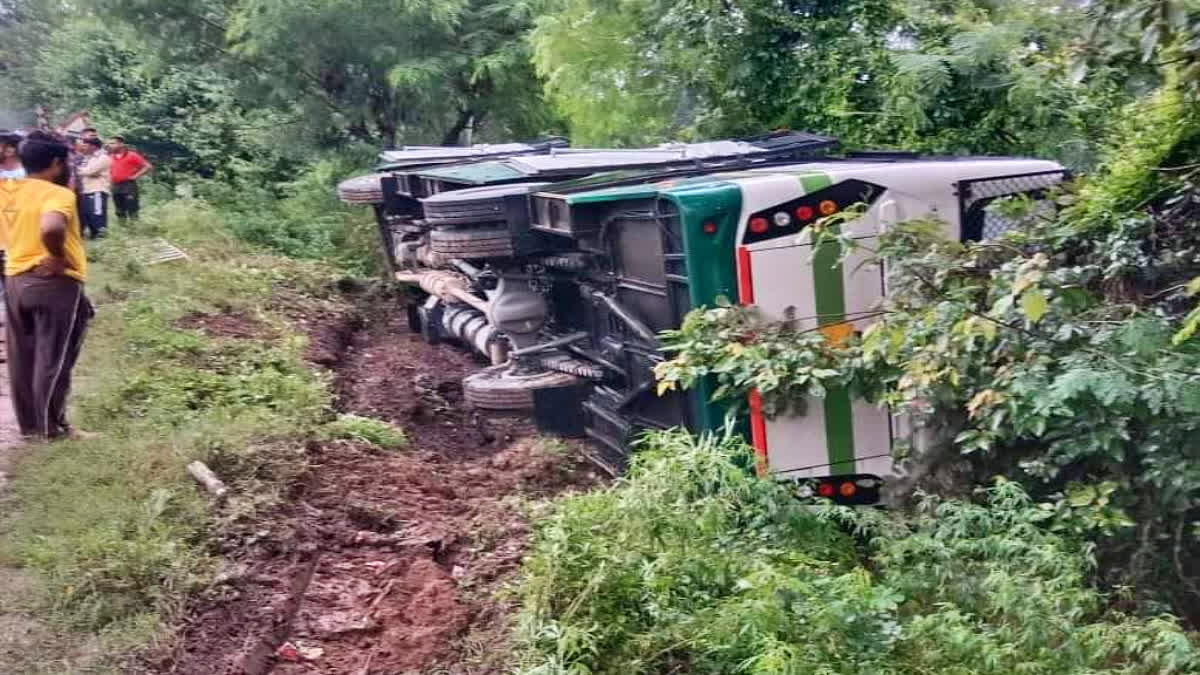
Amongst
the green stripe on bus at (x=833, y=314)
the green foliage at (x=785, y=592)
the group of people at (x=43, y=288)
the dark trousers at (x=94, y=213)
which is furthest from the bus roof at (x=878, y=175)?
the dark trousers at (x=94, y=213)

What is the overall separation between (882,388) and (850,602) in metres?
1.80

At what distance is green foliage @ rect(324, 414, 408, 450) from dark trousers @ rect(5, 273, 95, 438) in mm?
1488

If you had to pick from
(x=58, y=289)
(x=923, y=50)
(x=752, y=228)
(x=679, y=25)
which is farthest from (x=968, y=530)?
(x=679, y=25)

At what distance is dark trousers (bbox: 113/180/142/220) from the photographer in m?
15.2

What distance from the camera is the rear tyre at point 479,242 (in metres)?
6.86

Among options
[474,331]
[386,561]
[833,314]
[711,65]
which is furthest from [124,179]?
[833,314]

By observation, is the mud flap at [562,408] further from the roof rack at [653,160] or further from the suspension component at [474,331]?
the roof rack at [653,160]

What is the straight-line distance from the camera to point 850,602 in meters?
3.64

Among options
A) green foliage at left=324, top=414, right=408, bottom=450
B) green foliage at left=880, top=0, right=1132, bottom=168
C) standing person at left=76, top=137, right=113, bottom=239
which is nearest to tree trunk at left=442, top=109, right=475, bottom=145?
standing person at left=76, top=137, right=113, bottom=239

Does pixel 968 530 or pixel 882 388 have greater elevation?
pixel 882 388

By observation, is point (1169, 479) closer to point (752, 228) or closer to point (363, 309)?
point (752, 228)

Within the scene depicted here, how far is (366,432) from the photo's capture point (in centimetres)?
730

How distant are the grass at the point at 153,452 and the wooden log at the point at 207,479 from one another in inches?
2.3

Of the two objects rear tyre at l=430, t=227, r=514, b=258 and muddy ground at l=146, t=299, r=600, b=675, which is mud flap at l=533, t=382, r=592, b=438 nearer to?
muddy ground at l=146, t=299, r=600, b=675
